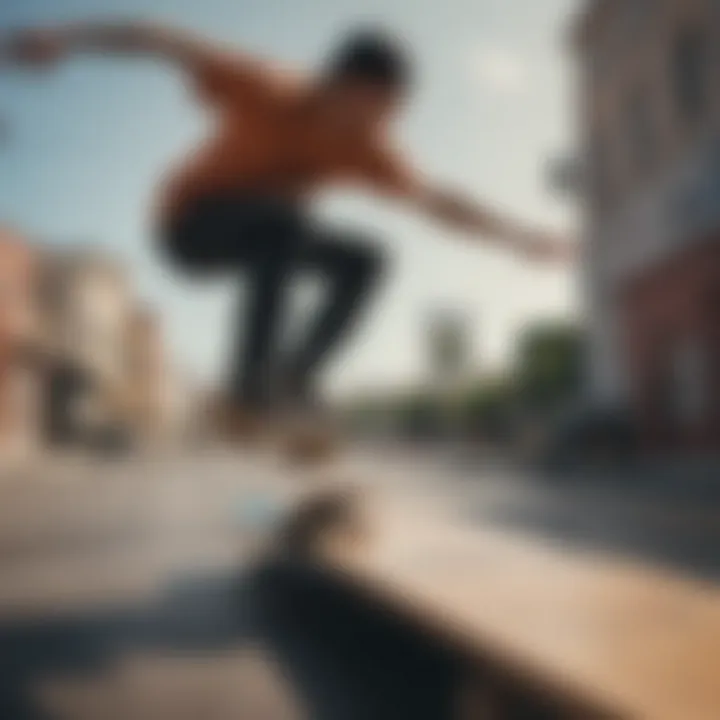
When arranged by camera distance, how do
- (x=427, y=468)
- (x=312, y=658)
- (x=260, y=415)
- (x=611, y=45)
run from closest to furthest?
(x=312, y=658), (x=260, y=415), (x=611, y=45), (x=427, y=468)

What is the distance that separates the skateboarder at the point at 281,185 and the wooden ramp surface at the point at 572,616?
70 centimetres

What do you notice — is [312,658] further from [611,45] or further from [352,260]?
[611,45]

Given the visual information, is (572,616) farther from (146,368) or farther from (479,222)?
(146,368)

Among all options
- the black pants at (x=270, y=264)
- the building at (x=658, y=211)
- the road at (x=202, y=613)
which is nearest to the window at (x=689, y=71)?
the building at (x=658, y=211)

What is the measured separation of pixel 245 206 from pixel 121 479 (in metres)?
9.24

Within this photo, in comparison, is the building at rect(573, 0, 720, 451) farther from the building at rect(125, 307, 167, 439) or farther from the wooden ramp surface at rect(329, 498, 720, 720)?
the wooden ramp surface at rect(329, 498, 720, 720)

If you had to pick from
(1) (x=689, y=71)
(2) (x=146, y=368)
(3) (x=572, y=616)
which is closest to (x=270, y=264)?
(3) (x=572, y=616)

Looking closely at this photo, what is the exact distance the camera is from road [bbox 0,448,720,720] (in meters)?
1.72

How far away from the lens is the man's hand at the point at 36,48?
184 centimetres

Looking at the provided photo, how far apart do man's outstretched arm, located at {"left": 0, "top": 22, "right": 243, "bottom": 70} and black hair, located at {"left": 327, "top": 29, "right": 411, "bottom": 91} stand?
334 millimetres

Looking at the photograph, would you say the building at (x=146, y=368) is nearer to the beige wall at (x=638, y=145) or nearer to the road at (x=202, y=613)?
the road at (x=202, y=613)

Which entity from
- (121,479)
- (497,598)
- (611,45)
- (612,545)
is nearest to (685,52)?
(611,45)

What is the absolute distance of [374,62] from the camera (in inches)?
80.8

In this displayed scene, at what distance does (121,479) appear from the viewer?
10.8 meters
